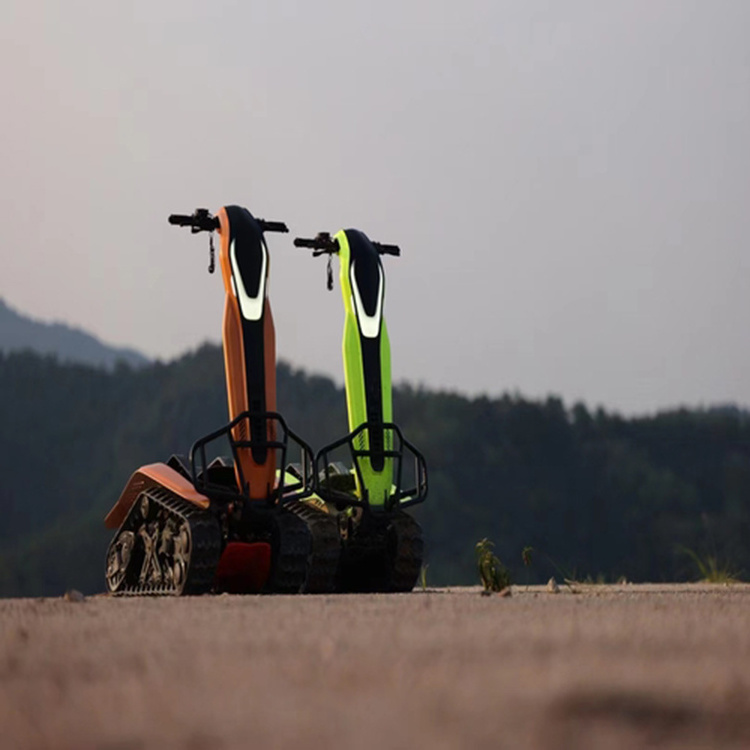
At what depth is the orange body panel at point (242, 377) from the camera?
352 inches

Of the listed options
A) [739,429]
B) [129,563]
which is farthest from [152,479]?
[739,429]

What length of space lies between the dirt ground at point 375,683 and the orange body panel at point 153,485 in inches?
170

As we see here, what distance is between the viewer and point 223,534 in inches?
356

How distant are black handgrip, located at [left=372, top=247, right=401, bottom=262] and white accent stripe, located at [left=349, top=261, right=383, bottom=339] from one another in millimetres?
579

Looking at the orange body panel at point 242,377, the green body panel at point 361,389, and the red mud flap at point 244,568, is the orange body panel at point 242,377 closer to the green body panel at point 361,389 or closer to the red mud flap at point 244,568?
the red mud flap at point 244,568

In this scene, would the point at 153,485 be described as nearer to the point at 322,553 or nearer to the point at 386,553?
the point at 322,553

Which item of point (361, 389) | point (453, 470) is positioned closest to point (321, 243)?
point (361, 389)

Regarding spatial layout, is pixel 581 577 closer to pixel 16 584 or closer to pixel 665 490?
pixel 16 584

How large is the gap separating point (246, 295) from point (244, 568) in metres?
1.92

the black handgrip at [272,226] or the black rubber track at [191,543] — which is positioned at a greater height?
the black handgrip at [272,226]

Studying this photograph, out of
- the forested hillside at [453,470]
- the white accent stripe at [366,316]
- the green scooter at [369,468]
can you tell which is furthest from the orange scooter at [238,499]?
the forested hillside at [453,470]

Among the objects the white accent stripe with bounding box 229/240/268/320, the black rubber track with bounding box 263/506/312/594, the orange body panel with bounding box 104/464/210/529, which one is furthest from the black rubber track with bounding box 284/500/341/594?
the white accent stripe with bounding box 229/240/268/320

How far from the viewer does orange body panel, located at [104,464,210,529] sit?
29.3 ft

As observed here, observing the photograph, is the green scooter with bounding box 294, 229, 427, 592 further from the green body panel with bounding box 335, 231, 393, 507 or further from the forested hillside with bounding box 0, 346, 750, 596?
the forested hillside with bounding box 0, 346, 750, 596
